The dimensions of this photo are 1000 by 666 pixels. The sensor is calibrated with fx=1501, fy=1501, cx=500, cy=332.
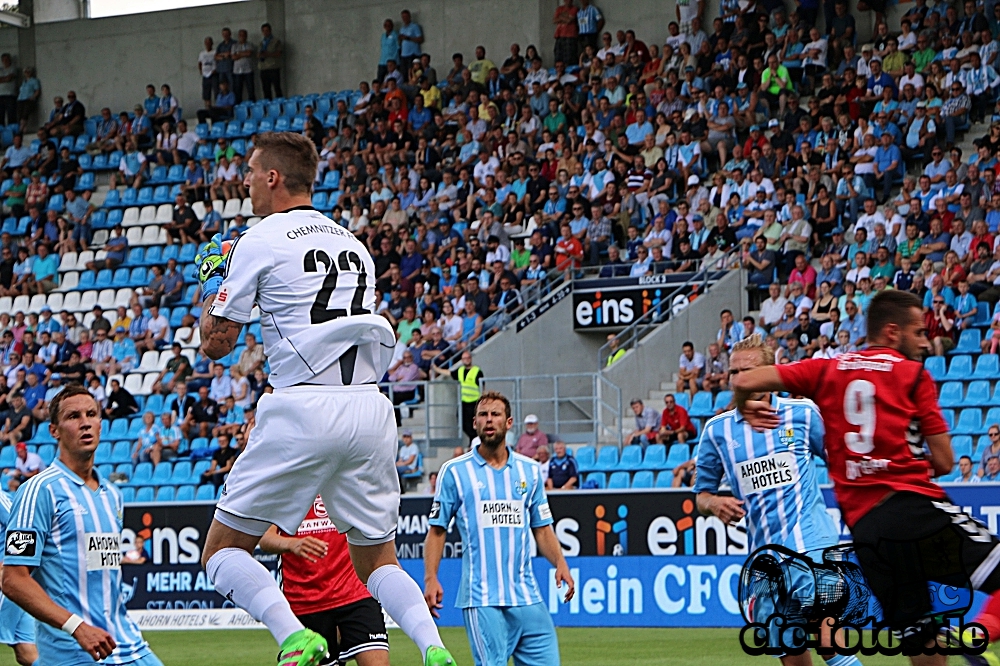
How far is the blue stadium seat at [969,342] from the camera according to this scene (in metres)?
18.4

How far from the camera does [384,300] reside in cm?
2475

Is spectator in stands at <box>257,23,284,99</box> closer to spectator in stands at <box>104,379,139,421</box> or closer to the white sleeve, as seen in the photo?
spectator in stands at <box>104,379,139,421</box>

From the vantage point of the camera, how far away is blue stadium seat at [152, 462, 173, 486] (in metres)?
22.7

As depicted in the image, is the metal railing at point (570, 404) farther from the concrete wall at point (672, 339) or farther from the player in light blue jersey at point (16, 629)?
the player in light blue jersey at point (16, 629)

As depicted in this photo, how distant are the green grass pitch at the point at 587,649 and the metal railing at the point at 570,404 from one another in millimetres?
4588

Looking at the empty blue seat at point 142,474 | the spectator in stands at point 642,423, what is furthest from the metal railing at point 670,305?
the empty blue seat at point 142,474

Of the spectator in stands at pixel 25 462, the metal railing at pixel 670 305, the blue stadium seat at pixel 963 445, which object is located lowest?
the spectator in stands at pixel 25 462

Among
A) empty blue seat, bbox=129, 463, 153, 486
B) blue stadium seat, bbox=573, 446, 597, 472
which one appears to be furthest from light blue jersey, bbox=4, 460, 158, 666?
empty blue seat, bbox=129, 463, 153, 486

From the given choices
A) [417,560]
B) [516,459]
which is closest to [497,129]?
[417,560]

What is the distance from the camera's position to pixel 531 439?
784 inches

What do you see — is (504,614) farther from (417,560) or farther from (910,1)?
(910,1)

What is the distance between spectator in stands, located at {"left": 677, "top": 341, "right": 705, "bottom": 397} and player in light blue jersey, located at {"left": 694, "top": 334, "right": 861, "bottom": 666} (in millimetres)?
11151

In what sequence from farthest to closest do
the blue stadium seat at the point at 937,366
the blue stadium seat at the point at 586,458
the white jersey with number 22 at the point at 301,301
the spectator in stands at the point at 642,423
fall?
the spectator in stands at the point at 642,423
the blue stadium seat at the point at 586,458
the blue stadium seat at the point at 937,366
the white jersey with number 22 at the point at 301,301

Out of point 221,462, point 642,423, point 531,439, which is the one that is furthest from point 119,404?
point 642,423
